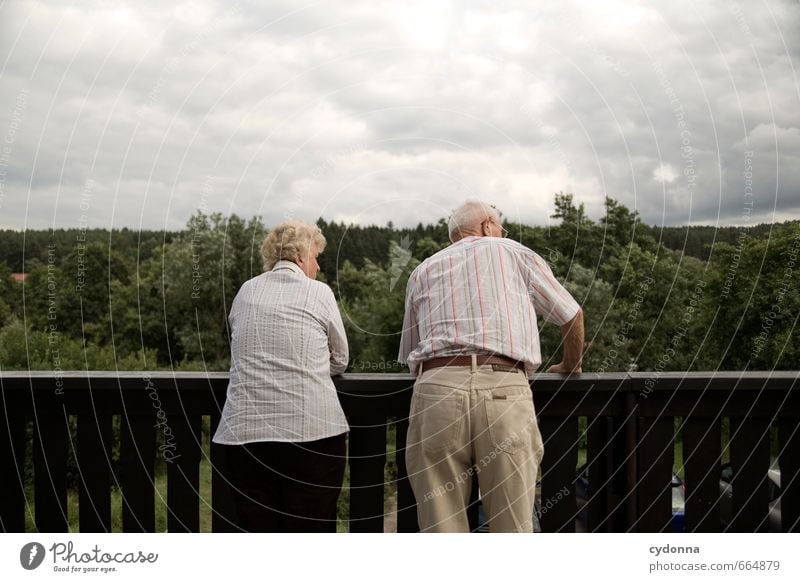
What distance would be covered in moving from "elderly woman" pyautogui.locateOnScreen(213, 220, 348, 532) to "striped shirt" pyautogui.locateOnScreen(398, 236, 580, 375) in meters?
0.35

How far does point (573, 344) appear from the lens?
257 cm

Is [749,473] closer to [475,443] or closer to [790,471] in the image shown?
[790,471]

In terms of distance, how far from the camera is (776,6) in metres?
3.44

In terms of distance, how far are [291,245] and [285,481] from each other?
87 cm

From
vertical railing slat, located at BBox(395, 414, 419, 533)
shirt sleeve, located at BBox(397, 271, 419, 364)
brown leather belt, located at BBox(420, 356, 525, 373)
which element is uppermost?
shirt sleeve, located at BBox(397, 271, 419, 364)

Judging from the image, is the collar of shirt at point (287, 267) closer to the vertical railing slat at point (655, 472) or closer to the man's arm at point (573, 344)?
the man's arm at point (573, 344)

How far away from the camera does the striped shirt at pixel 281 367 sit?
245 cm

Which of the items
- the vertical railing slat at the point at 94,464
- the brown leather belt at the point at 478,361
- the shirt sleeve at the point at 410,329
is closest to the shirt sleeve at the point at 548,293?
the brown leather belt at the point at 478,361

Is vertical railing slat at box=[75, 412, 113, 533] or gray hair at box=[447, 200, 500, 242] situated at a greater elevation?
gray hair at box=[447, 200, 500, 242]

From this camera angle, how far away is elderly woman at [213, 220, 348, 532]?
246 centimetres

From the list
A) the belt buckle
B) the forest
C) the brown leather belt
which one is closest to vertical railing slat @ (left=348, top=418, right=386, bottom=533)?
the brown leather belt

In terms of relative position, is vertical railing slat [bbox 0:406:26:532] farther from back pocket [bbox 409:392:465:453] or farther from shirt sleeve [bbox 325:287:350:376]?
back pocket [bbox 409:392:465:453]

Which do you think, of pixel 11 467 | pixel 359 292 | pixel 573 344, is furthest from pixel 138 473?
pixel 359 292

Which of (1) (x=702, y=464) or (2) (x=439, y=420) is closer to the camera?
(2) (x=439, y=420)
